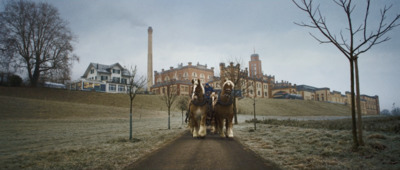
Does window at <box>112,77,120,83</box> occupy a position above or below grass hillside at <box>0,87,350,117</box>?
above

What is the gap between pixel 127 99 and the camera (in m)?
46.8

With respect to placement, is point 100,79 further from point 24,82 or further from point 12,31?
point 12,31

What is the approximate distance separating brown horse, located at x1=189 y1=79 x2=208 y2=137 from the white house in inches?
2099

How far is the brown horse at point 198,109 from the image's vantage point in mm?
9273

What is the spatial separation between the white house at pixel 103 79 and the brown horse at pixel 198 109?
53.3m

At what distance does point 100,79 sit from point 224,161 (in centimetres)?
6638

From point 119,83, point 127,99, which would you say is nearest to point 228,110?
point 127,99

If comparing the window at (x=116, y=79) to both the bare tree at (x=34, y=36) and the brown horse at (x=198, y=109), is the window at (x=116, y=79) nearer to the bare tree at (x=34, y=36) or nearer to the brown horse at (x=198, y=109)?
the bare tree at (x=34, y=36)

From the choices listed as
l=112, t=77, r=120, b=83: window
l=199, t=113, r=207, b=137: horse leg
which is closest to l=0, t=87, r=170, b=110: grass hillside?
l=112, t=77, r=120, b=83: window

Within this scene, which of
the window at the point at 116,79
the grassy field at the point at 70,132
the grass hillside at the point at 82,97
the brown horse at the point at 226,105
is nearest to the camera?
the grassy field at the point at 70,132

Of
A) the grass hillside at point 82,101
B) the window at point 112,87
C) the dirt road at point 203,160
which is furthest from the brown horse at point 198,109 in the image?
the window at point 112,87

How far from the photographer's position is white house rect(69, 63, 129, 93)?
59.7 metres

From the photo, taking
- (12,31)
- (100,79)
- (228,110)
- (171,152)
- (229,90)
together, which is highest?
(12,31)

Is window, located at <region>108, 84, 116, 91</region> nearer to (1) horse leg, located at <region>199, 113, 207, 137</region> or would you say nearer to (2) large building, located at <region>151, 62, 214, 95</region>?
(2) large building, located at <region>151, 62, 214, 95</region>
